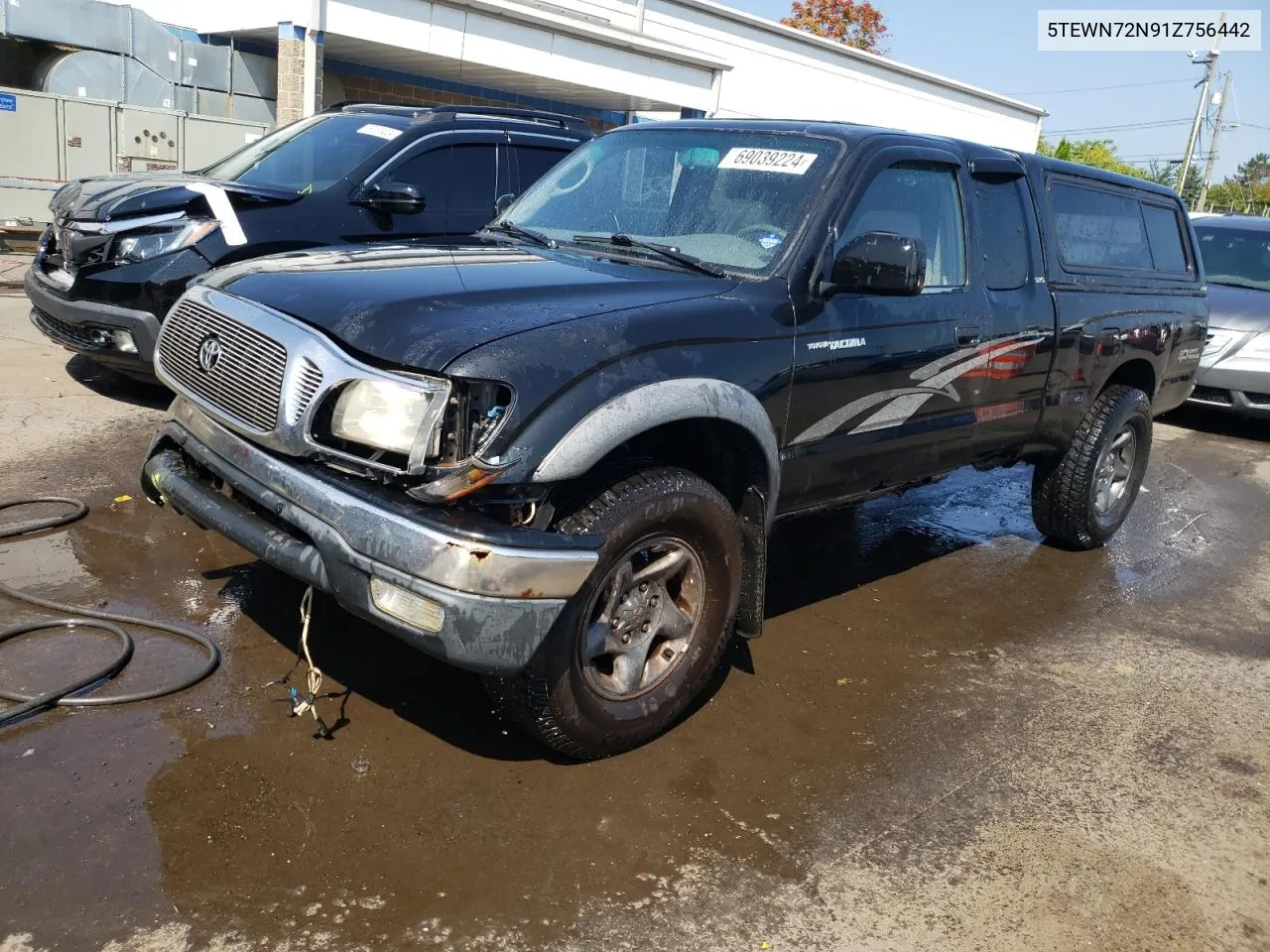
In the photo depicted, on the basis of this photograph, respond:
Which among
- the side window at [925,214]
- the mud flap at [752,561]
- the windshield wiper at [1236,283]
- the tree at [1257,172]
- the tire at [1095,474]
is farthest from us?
the tree at [1257,172]

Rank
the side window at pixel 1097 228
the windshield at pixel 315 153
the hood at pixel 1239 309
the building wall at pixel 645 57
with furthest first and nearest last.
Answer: the building wall at pixel 645 57 < the hood at pixel 1239 309 < the windshield at pixel 315 153 < the side window at pixel 1097 228

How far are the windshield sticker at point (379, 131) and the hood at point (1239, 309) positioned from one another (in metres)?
7.10

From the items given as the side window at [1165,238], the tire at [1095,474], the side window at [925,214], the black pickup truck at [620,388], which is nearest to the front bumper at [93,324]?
the black pickup truck at [620,388]

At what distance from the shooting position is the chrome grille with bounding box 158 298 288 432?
3152mm

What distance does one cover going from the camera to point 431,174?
7.05 metres

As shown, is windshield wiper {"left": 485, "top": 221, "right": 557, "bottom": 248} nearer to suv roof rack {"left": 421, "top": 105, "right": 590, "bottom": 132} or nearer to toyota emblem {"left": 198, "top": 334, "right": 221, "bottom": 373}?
toyota emblem {"left": 198, "top": 334, "right": 221, "bottom": 373}

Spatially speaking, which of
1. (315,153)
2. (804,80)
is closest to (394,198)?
(315,153)

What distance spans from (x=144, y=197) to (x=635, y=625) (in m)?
4.57

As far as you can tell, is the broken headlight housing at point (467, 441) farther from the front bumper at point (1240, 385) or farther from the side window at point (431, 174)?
the front bumper at point (1240, 385)

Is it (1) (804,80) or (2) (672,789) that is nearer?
(2) (672,789)

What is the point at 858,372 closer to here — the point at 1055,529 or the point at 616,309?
the point at 616,309

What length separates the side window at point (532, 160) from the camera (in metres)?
7.44

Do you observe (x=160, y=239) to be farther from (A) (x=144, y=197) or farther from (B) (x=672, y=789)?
(B) (x=672, y=789)

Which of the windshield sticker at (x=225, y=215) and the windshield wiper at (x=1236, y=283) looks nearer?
the windshield sticker at (x=225, y=215)
